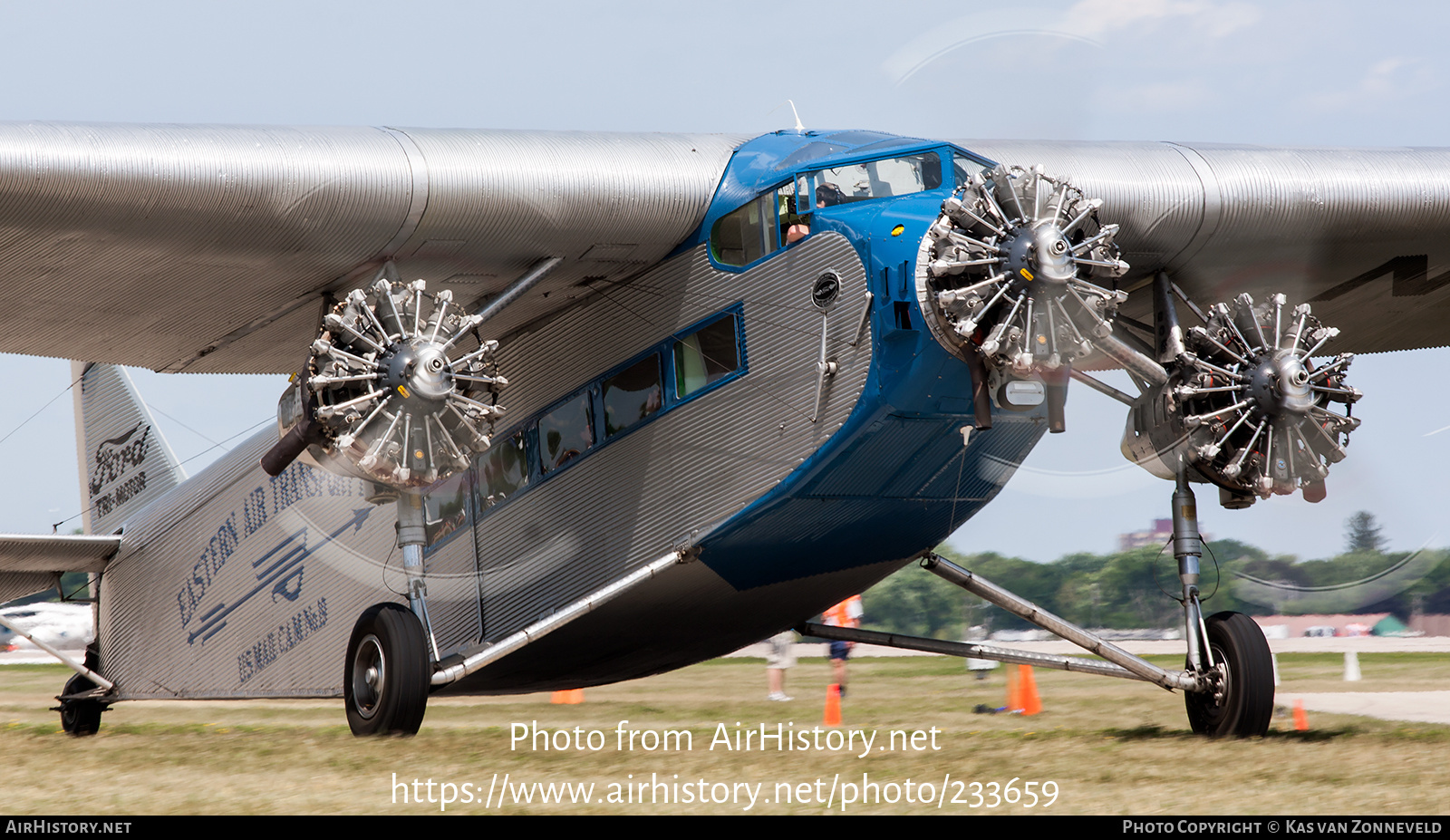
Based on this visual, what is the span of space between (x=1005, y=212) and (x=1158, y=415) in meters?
2.46

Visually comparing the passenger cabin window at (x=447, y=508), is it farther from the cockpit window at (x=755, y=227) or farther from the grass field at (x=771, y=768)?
the cockpit window at (x=755, y=227)

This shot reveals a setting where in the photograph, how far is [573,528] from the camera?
1073 cm

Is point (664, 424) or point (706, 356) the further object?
point (664, 424)

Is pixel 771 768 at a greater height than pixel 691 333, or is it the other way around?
pixel 691 333

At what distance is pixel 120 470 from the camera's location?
54.1ft

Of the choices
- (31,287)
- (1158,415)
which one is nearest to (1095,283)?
(1158,415)

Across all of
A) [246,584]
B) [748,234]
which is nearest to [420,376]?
[748,234]

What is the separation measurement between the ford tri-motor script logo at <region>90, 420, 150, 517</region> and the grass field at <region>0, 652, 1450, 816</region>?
303 centimetres

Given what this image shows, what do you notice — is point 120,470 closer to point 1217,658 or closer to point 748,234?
point 748,234

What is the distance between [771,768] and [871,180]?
12.1ft

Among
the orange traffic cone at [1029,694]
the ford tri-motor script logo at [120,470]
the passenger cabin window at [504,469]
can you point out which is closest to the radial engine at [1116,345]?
the orange traffic cone at [1029,694]

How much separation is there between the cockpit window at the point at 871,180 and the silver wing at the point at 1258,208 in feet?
5.05

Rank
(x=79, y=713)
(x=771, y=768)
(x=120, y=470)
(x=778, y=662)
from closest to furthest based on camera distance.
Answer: (x=771, y=768) → (x=79, y=713) → (x=120, y=470) → (x=778, y=662)

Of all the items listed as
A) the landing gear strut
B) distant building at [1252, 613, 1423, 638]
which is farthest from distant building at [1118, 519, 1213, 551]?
distant building at [1252, 613, 1423, 638]
